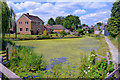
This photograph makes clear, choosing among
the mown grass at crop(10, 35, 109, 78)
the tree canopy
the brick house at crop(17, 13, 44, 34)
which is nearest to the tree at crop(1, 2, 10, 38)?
the tree canopy

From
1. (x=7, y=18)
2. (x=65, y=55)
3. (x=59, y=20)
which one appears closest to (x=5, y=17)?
(x=7, y=18)

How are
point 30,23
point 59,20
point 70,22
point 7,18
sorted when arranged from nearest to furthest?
point 59,20
point 70,22
point 30,23
point 7,18

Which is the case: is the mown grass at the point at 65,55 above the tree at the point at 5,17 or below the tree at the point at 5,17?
below

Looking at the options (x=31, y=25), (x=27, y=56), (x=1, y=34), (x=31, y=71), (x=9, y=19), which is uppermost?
(x=9, y=19)

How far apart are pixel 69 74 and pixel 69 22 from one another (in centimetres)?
275

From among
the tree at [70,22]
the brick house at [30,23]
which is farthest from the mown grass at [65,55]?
the tree at [70,22]

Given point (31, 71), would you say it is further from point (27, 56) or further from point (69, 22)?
point (69, 22)

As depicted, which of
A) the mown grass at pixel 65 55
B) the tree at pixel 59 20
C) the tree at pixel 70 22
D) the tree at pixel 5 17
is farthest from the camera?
the tree at pixel 5 17

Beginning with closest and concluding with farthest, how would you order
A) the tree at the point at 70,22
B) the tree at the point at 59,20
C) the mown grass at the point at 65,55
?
the mown grass at the point at 65,55 → the tree at the point at 59,20 → the tree at the point at 70,22

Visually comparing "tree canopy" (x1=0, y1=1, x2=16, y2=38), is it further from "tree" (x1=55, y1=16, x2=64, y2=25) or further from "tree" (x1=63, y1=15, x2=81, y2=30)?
"tree" (x1=63, y1=15, x2=81, y2=30)

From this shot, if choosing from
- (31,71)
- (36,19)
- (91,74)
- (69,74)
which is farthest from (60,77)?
(36,19)

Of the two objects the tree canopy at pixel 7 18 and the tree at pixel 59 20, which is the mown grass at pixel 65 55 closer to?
the tree at pixel 59 20

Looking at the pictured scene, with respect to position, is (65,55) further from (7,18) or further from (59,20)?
(7,18)

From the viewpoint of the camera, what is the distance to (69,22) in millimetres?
5324
